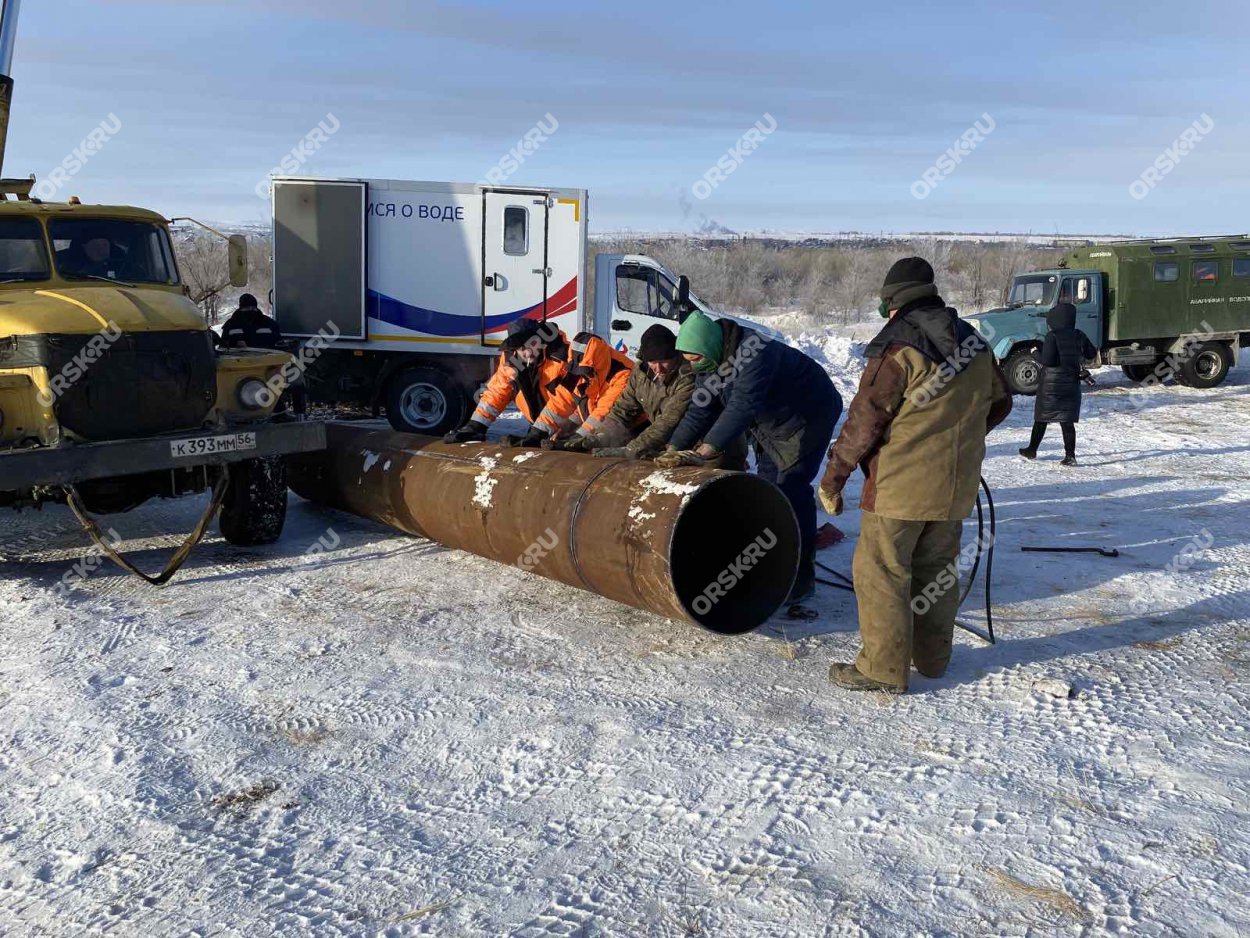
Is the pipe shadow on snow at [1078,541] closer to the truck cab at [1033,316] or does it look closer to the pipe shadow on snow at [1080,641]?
the pipe shadow on snow at [1080,641]

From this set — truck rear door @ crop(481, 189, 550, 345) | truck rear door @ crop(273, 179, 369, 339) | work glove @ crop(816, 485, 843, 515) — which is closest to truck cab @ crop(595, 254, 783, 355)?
truck rear door @ crop(481, 189, 550, 345)

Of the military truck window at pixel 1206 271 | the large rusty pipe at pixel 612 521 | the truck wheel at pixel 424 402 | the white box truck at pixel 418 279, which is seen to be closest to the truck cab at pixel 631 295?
the white box truck at pixel 418 279

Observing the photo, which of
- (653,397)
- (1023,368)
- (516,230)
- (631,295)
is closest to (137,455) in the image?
(653,397)

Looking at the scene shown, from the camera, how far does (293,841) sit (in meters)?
3.26

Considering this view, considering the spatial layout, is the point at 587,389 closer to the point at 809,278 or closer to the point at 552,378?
the point at 552,378

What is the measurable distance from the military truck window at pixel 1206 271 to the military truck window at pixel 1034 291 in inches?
106

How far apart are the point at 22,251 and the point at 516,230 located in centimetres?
606

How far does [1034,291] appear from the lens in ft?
58.1

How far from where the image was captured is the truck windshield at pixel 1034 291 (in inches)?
692

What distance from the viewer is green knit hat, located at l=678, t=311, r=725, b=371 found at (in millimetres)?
5488

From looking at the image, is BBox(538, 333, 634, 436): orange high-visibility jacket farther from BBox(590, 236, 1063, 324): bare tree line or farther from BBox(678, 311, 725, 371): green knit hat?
BBox(590, 236, 1063, 324): bare tree line

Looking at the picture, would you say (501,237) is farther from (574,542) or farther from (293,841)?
(293,841)

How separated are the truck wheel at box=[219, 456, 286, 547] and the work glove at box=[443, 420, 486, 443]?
45.2 inches

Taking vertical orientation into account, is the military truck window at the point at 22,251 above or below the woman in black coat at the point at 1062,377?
above
